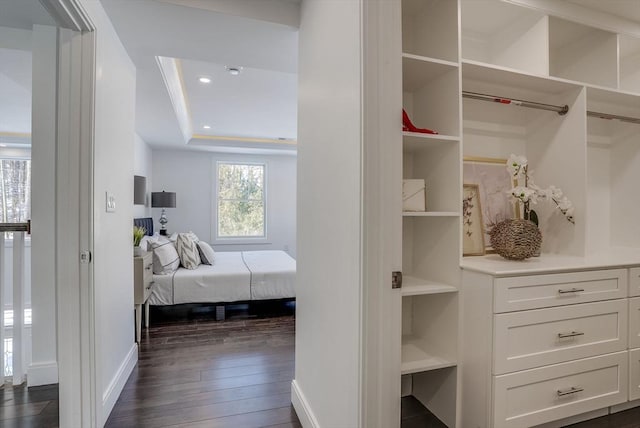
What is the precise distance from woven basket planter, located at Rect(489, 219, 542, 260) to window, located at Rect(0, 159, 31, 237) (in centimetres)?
659

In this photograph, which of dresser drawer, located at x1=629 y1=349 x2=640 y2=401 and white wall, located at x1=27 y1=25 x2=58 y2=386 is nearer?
dresser drawer, located at x1=629 y1=349 x2=640 y2=401

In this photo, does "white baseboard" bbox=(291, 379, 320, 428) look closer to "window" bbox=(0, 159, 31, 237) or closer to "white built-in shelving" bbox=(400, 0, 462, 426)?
"white built-in shelving" bbox=(400, 0, 462, 426)

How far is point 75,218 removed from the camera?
5.11ft

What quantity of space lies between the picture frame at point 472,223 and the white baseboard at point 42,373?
2.76m

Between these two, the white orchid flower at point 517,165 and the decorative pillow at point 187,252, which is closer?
the white orchid flower at point 517,165

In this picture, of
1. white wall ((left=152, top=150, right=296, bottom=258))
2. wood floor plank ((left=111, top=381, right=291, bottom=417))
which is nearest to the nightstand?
wood floor plank ((left=111, top=381, right=291, bottom=417))

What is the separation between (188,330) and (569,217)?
10.5ft

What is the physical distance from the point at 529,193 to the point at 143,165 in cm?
518

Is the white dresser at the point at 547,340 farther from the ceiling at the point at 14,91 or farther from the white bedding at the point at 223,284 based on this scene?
the ceiling at the point at 14,91

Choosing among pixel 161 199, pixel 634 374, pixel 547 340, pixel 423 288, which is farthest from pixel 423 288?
pixel 161 199

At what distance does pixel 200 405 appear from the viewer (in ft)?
6.24

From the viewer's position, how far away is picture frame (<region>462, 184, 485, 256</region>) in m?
1.92

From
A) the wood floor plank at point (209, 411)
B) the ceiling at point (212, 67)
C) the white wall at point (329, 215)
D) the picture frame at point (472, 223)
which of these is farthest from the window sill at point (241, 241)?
the picture frame at point (472, 223)

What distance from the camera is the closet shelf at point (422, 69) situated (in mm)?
1519
